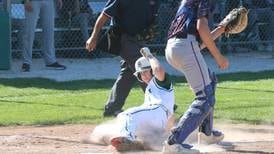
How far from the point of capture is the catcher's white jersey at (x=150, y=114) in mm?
7332

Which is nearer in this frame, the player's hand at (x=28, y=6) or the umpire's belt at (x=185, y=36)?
the umpire's belt at (x=185, y=36)

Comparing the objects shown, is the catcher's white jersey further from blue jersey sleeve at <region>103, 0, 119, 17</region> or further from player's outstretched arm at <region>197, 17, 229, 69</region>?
blue jersey sleeve at <region>103, 0, 119, 17</region>

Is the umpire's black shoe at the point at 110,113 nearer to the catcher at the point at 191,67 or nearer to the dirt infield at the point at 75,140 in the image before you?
the dirt infield at the point at 75,140

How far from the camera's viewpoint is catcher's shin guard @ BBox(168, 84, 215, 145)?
274 inches

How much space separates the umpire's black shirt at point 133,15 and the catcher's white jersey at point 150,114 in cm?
152

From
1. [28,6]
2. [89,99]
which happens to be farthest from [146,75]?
[28,6]

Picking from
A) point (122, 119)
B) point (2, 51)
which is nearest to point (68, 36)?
point (2, 51)

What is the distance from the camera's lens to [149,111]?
7453 mm

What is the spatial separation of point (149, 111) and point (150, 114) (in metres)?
0.03

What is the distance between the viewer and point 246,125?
900 cm

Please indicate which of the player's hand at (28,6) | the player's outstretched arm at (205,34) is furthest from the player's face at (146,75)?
the player's hand at (28,6)

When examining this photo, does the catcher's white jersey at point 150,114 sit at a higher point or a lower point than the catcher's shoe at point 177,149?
higher

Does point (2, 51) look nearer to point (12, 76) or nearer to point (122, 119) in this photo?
point (12, 76)

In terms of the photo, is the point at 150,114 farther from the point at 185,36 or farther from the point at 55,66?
the point at 55,66
